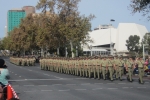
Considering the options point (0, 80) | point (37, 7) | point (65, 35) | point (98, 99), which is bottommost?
point (98, 99)

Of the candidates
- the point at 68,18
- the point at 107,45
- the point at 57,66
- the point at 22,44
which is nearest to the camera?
the point at 57,66

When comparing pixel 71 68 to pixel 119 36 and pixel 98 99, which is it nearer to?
pixel 98 99

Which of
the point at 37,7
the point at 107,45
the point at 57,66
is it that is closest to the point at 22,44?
the point at 37,7

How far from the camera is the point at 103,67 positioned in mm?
22594

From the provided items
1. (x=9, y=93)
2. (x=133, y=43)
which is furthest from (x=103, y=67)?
(x=133, y=43)

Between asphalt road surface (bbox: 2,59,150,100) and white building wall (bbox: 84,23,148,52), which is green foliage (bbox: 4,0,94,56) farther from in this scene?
white building wall (bbox: 84,23,148,52)

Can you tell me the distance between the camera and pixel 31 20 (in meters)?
74.1

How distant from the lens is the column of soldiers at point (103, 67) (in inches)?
828

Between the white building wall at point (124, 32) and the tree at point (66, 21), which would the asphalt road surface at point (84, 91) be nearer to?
the tree at point (66, 21)

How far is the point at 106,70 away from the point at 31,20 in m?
53.4

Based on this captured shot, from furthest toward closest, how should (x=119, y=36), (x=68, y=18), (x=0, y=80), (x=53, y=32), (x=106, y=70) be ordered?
(x=119, y=36) < (x=53, y=32) < (x=68, y=18) < (x=106, y=70) < (x=0, y=80)

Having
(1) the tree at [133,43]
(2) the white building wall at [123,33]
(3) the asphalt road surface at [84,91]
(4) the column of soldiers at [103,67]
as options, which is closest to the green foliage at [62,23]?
(4) the column of soldiers at [103,67]

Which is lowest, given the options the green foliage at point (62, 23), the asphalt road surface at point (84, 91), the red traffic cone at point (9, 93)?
the asphalt road surface at point (84, 91)

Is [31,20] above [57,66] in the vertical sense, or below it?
above
